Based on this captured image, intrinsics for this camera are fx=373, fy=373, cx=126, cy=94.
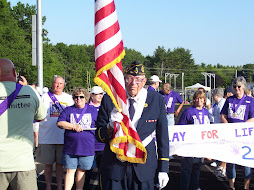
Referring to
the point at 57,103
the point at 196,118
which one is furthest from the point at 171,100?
the point at 57,103

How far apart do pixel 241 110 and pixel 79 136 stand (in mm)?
3057

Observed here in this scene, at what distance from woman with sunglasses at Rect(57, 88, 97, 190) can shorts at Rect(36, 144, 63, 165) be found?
1.44 feet

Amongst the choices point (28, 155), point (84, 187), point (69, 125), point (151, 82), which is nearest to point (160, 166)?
point (28, 155)

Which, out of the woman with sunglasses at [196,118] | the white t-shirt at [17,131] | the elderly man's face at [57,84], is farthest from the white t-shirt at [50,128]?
the white t-shirt at [17,131]

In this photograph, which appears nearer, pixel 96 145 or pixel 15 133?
pixel 15 133

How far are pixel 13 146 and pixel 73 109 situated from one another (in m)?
2.48

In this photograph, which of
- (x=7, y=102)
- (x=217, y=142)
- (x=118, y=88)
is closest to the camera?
(x=118, y=88)

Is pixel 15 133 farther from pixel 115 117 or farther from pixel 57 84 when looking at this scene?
pixel 57 84

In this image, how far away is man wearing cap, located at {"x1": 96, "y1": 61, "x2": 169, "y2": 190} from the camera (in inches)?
143

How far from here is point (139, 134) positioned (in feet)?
12.3

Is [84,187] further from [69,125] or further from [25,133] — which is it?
[25,133]

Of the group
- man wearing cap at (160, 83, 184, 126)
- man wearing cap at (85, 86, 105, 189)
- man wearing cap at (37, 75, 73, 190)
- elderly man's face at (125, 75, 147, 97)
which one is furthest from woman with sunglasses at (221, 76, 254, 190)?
man wearing cap at (160, 83, 184, 126)

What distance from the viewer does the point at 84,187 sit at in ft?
22.5

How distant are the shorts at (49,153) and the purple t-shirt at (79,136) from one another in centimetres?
45
